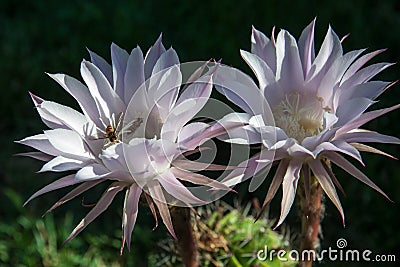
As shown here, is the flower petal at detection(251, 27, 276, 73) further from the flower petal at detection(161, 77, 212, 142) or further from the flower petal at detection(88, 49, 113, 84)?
the flower petal at detection(88, 49, 113, 84)

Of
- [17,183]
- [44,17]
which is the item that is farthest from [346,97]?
[44,17]

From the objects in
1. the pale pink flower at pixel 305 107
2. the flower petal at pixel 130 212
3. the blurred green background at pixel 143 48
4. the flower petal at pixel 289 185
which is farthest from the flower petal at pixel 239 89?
the blurred green background at pixel 143 48

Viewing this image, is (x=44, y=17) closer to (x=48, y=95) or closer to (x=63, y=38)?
(x=63, y=38)

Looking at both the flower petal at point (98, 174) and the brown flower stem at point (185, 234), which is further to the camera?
the brown flower stem at point (185, 234)

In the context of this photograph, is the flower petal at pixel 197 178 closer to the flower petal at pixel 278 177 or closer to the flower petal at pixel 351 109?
the flower petal at pixel 278 177

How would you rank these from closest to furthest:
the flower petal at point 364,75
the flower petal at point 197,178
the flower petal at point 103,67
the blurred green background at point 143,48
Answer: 1. the flower petal at point 197,178
2. the flower petal at point 364,75
3. the flower petal at point 103,67
4. the blurred green background at point 143,48

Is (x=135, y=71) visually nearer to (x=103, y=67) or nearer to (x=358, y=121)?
(x=103, y=67)

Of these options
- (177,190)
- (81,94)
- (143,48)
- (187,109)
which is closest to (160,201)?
(177,190)
